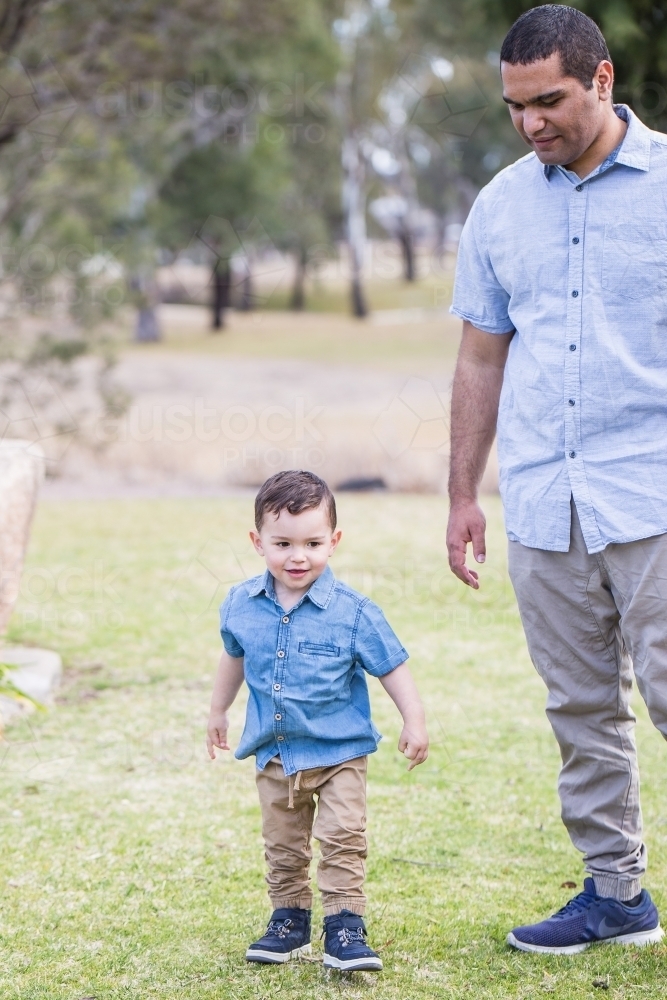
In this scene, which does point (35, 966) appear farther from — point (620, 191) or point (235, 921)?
point (620, 191)

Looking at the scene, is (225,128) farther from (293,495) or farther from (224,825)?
(293,495)

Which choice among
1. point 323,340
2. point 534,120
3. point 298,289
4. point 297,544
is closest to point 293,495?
point 297,544

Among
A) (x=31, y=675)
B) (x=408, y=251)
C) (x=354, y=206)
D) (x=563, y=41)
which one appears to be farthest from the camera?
(x=408, y=251)

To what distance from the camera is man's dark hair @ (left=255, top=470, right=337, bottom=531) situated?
2.29 meters

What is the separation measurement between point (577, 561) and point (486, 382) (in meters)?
0.44

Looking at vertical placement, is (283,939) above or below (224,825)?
above

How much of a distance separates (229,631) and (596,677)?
2.38ft

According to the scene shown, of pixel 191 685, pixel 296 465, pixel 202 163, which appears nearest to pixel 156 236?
pixel 202 163

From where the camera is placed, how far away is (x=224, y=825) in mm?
3346

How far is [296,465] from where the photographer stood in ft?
37.5

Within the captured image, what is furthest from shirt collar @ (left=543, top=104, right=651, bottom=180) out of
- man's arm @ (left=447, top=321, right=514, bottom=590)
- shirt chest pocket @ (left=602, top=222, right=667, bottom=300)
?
man's arm @ (left=447, top=321, right=514, bottom=590)

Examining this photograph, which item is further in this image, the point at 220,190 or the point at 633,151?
the point at 220,190

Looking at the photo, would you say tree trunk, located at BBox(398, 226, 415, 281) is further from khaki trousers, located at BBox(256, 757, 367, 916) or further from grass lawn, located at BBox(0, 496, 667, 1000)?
khaki trousers, located at BBox(256, 757, 367, 916)

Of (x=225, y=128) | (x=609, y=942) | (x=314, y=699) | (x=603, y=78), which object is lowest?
(x=609, y=942)
